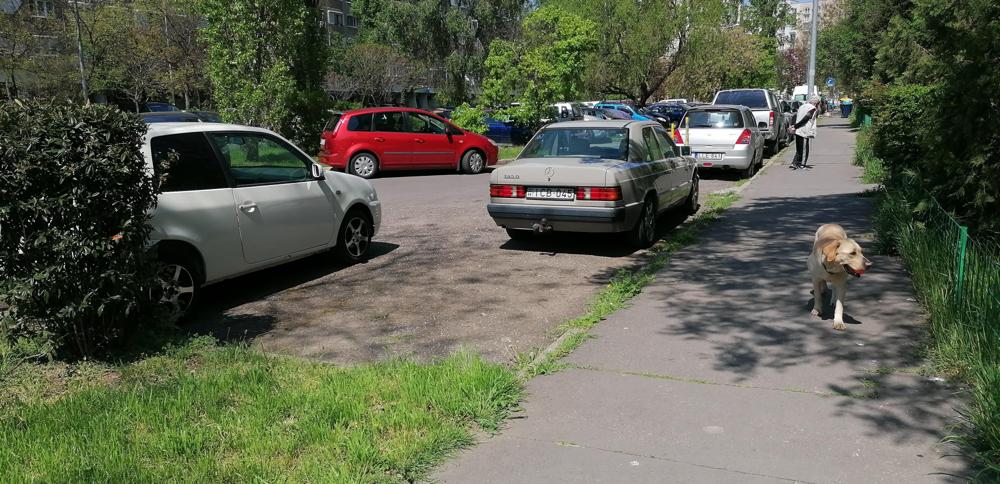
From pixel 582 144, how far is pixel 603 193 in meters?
1.23

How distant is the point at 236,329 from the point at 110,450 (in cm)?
253

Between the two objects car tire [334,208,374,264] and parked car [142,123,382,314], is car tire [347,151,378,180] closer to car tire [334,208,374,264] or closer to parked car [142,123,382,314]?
car tire [334,208,374,264]

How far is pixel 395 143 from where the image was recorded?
1805cm

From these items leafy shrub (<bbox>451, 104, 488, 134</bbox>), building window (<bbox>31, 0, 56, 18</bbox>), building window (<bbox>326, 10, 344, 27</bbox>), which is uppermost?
building window (<bbox>326, 10, 344, 27</bbox>)

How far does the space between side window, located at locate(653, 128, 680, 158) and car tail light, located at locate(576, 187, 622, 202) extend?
2056mm

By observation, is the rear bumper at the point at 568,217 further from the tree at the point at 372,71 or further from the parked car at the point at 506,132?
the tree at the point at 372,71

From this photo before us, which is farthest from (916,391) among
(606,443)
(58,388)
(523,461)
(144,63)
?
(144,63)

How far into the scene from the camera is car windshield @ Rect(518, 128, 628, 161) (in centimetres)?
923

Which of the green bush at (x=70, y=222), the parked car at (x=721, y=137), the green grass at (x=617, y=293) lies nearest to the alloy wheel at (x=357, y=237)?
the green grass at (x=617, y=293)

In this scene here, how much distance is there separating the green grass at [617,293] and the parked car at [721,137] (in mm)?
5236

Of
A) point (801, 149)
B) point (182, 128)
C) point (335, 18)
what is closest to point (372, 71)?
point (335, 18)

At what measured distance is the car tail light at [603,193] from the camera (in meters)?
8.40

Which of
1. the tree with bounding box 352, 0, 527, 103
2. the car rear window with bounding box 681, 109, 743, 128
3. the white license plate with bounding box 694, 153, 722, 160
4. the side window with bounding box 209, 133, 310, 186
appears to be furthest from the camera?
the tree with bounding box 352, 0, 527, 103

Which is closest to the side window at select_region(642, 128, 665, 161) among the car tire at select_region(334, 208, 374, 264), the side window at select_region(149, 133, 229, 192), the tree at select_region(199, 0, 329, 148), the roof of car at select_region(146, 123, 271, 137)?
the car tire at select_region(334, 208, 374, 264)
